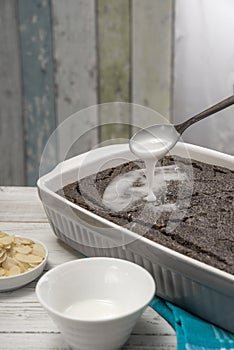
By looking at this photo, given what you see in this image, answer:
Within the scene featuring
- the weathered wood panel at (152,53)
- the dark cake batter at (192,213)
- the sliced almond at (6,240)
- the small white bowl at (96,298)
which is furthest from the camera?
the weathered wood panel at (152,53)

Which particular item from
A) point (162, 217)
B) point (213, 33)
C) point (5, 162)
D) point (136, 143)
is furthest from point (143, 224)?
point (5, 162)

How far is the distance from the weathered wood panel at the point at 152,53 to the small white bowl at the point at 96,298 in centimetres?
139

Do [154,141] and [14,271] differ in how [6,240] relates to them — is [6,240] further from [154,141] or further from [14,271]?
[154,141]

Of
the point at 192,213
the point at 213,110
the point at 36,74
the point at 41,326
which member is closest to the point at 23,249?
the point at 41,326

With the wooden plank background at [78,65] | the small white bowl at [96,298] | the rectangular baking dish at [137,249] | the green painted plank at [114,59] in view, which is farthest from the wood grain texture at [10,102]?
the small white bowl at [96,298]

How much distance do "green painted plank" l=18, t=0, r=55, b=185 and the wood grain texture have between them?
0.02 metres

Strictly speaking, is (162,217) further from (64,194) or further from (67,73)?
(67,73)

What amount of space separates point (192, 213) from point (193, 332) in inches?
10.0

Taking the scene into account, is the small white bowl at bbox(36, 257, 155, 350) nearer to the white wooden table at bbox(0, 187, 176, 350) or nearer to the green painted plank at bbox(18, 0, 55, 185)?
the white wooden table at bbox(0, 187, 176, 350)

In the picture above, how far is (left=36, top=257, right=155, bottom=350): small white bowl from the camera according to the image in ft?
3.43

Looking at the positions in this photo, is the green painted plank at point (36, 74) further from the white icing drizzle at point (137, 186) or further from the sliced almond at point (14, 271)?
the sliced almond at point (14, 271)

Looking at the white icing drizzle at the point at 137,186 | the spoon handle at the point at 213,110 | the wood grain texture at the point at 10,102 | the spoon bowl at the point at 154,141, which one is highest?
the spoon handle at the point at 213,110

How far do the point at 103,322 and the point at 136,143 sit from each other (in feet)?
1.59

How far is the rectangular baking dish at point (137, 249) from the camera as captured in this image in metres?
1.12
